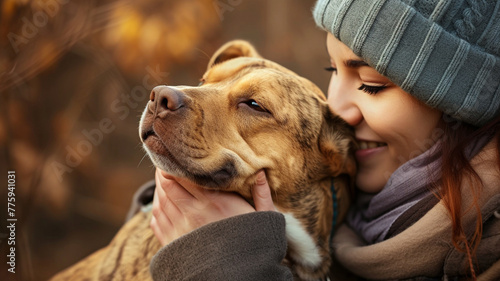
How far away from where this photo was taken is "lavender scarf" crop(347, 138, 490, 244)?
6.98 feet

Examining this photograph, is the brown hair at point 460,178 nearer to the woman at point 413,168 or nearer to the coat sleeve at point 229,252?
the woman at point 413,168

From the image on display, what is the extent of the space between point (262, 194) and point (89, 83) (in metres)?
2.42

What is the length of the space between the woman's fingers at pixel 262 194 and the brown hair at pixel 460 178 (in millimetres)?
803

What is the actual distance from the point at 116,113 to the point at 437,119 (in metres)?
2.89

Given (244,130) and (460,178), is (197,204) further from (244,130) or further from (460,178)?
(460,178)

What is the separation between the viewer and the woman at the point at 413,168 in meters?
1.90

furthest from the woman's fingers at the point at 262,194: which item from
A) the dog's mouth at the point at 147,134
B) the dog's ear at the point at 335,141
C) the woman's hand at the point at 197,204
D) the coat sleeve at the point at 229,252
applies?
the dog's mouth at the point at 147,134

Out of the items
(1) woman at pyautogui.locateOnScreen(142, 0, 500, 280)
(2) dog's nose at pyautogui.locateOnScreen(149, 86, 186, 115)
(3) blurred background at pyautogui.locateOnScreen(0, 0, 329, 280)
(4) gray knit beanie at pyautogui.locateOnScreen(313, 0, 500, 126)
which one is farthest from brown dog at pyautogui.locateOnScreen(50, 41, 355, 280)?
(3) blurred background at pyautogui.locateOnScreen(0, 0, 329, 280)

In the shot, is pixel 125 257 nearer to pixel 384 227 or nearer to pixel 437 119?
pixel 384 227

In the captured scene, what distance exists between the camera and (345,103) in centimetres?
236

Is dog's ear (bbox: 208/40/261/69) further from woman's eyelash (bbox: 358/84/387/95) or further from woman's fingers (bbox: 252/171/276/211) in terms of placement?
woman's fingers (bbox: 252/171/276/211)

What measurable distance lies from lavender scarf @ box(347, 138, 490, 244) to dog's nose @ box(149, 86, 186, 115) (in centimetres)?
119

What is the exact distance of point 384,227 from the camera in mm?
2303

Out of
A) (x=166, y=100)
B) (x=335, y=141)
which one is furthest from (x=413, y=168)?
(x=166, y=100)
